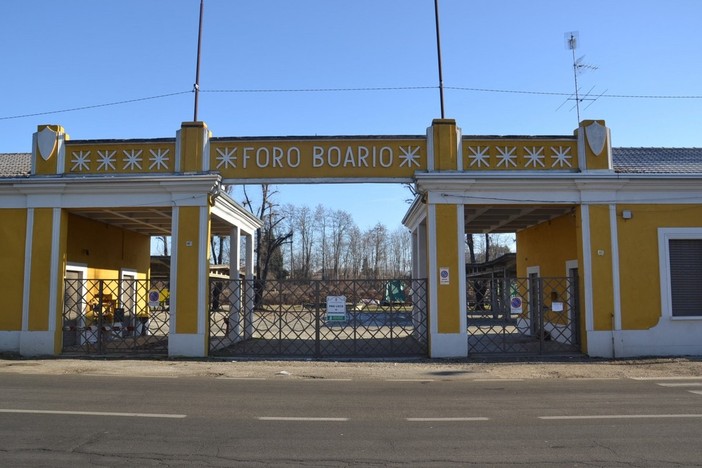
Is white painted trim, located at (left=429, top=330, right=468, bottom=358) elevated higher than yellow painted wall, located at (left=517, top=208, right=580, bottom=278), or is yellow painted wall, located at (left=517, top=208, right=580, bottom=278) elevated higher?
yellow painted wall, located at (left=517, top=208, right=580, bottom=278)

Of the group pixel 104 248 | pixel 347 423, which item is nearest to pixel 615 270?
pixel 347 423

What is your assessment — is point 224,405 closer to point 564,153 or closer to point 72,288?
point 72,288

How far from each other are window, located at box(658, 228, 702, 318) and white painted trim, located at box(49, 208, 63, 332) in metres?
16.1

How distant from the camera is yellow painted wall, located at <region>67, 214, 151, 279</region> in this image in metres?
18.2

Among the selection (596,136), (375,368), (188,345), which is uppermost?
(596,136)

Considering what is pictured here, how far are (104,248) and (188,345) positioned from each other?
7543 mm

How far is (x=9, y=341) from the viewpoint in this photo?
15711mm

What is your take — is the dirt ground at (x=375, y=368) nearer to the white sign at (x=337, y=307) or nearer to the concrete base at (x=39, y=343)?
the concrete base at (x=39, y=343)

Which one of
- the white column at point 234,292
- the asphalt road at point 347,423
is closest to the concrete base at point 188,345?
the white column at point 234,292

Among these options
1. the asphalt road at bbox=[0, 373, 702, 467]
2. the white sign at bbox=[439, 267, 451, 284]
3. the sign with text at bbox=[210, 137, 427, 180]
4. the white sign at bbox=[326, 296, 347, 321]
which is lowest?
the asphalt road at bbox=[0, 373, 702, 467]

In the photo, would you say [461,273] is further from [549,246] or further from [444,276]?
[549,246]

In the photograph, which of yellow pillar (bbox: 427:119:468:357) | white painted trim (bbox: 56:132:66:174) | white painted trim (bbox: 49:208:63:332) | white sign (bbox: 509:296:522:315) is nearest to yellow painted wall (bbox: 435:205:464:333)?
yellow pillar (bbox: 427:119:468:357)

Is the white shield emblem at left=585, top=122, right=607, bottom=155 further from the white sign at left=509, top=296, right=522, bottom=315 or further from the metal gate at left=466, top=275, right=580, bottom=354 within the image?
the white sign at left=509, top=296, right=522, bottom=315

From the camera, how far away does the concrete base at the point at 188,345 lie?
50.0 ft
